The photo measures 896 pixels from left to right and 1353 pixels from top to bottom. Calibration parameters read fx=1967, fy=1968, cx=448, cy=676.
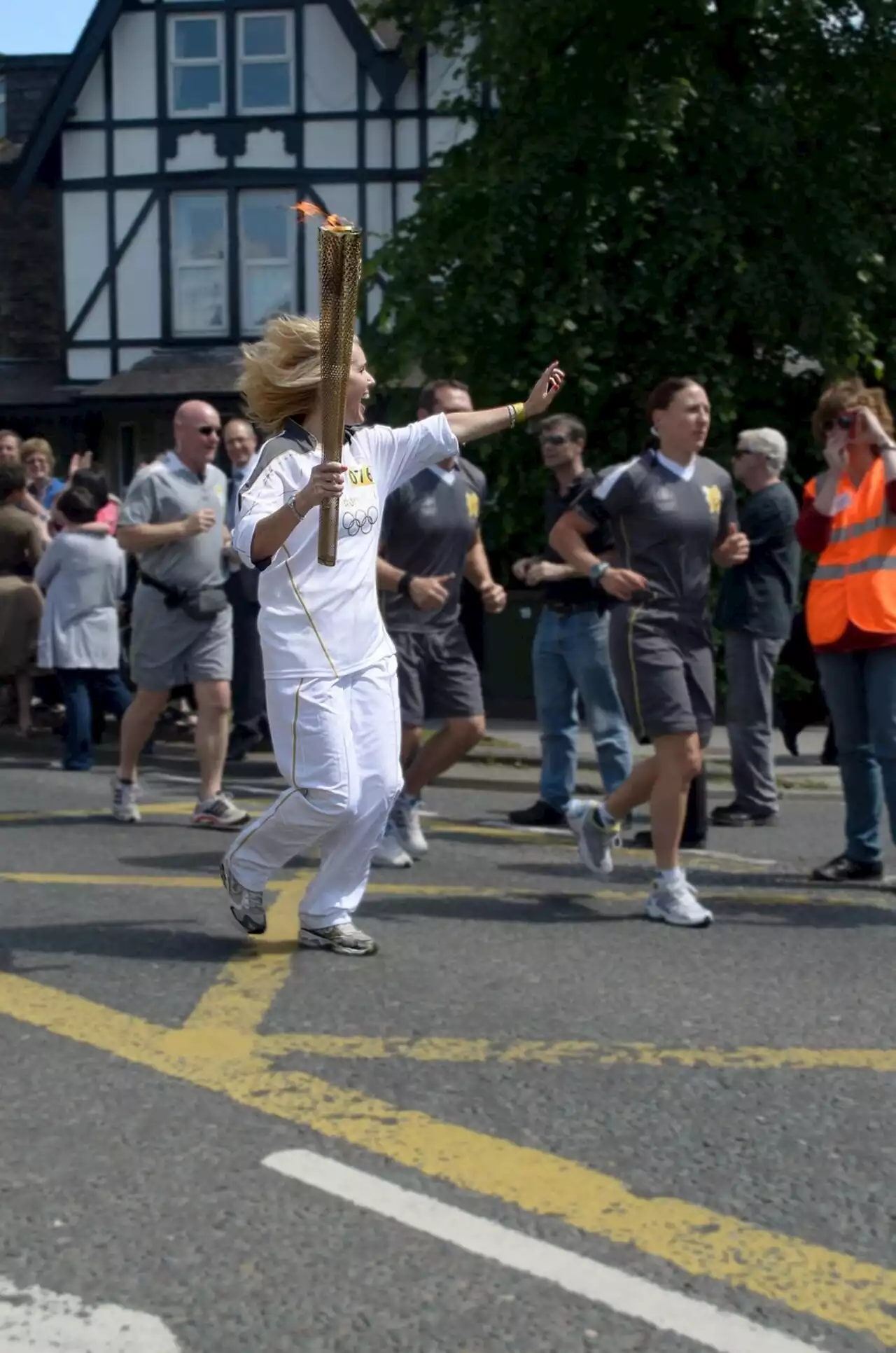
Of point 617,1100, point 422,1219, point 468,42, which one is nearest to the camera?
point 422,1219

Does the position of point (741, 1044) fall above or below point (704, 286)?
below

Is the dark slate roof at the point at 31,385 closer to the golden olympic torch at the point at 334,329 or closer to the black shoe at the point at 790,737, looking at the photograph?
the black shoe at the point at 790,737

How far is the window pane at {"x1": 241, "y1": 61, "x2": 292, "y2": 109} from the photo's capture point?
27297mm

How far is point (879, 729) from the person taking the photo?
24.6ft

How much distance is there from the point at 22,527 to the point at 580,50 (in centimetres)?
683

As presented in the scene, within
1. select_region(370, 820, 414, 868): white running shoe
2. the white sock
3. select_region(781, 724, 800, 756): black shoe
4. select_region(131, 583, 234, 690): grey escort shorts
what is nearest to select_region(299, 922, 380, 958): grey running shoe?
the white sock

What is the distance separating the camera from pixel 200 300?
28.2 metres

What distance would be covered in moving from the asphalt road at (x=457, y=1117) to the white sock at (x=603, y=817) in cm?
30

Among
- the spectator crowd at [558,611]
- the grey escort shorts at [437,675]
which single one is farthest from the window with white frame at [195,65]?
the grey escort shorts at [437,675]

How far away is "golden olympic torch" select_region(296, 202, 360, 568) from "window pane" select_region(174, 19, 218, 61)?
23438 millimetres

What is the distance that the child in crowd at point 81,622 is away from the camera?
11891mm

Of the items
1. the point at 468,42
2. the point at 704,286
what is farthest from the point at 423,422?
the point at 468,42

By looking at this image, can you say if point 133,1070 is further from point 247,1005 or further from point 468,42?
point 468,42

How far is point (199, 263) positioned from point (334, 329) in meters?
23.5
